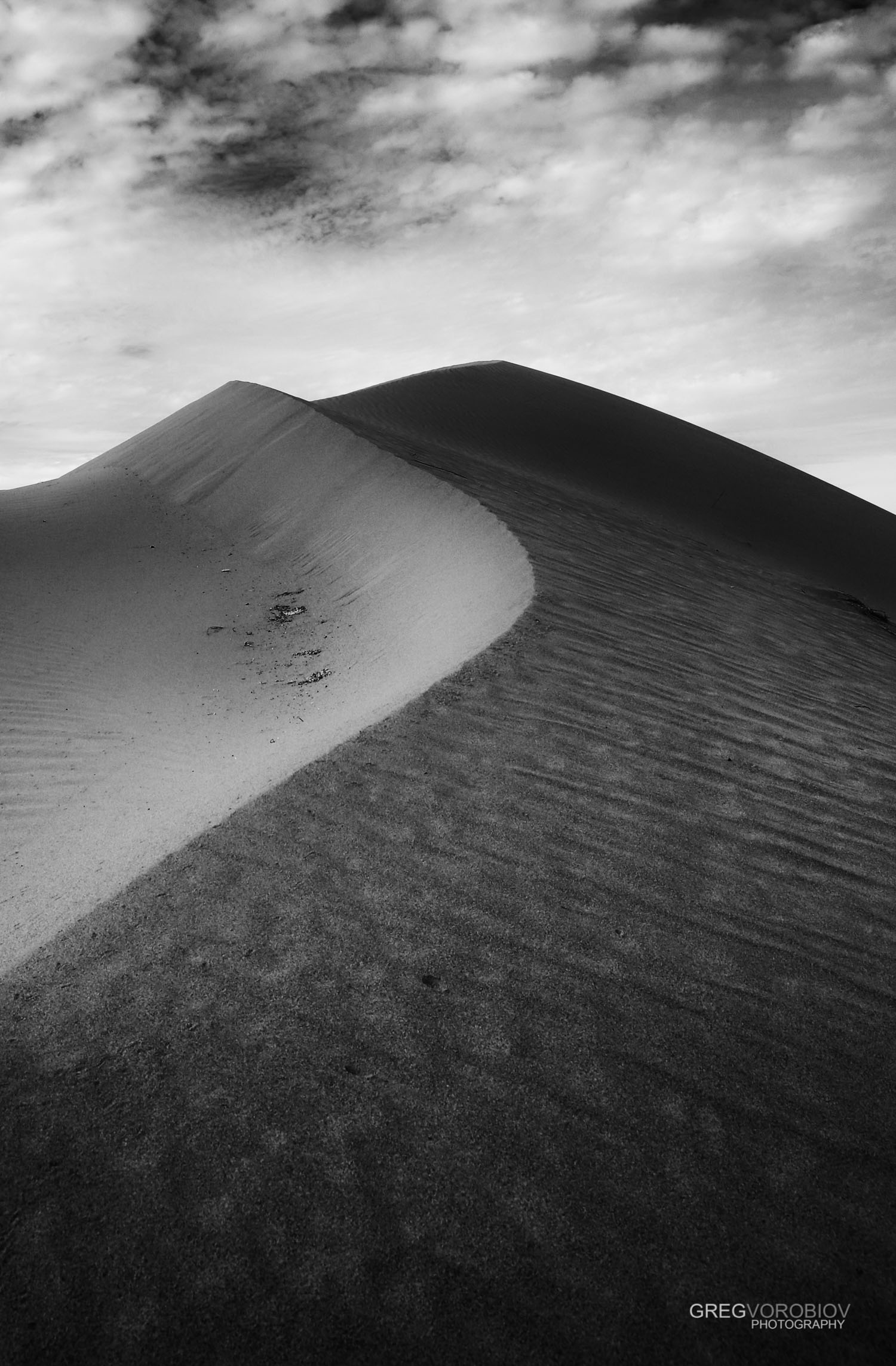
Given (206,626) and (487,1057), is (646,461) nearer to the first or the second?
(206,626)

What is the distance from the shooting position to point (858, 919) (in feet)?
12.8

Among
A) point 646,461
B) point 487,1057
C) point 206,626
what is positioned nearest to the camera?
point 487,1057

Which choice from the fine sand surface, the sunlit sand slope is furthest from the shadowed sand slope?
the sunlit sand slope

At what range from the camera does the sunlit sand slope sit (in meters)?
17.4

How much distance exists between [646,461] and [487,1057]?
64.5ft

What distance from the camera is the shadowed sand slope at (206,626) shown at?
5148mm

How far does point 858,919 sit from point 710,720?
5.93ft

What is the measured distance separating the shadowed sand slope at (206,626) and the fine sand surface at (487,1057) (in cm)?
71

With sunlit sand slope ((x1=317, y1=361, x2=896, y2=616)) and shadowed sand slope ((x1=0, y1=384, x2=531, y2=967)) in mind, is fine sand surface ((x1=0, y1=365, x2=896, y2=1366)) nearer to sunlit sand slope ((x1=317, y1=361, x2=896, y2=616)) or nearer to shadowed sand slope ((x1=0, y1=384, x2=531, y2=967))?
shadowed sand slope ((x1=0, y1=384, x2=531, y2=967))

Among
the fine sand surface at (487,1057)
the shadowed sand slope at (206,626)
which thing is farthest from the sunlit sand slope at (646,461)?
the fine sand surface at (487,1057)

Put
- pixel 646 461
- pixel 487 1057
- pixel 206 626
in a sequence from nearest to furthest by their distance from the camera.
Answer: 1. pixel 487 1057
2. pixel 206 626
3. pixel 646 461

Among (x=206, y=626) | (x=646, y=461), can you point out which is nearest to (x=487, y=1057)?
(x=206, y=626)

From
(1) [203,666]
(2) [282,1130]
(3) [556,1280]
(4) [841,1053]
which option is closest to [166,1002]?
(2) [282,1130]

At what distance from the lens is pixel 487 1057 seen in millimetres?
3053
